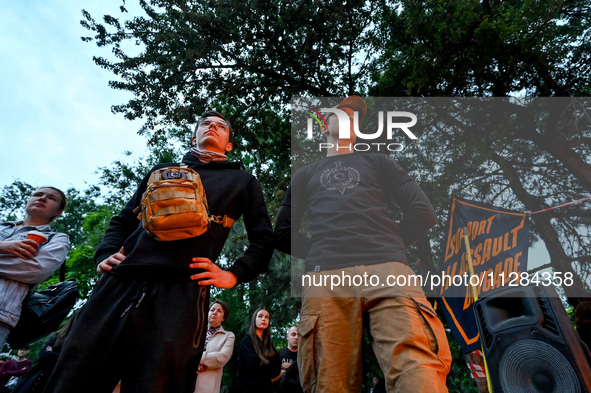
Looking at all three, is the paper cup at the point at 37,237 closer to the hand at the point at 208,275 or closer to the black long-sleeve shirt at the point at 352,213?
the hand at the point at 208,275

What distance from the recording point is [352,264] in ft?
7.02

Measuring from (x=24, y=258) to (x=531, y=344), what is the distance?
160 inches

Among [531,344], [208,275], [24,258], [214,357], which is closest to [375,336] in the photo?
[208,275]

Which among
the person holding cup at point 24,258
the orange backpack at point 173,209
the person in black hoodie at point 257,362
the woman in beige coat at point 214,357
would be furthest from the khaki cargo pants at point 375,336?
the person in black hoodie at point 257,362

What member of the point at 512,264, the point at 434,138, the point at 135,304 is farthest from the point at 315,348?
the point at 434,138

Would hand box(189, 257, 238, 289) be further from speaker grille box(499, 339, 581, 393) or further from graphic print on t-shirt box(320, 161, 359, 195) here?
speaker grille box(499, 339, 581, 393)

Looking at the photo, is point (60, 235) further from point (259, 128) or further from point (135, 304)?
point (259, 128)

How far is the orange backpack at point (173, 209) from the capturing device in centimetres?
183

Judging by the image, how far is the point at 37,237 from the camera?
2.96 m

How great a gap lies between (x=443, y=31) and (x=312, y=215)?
5.54 m

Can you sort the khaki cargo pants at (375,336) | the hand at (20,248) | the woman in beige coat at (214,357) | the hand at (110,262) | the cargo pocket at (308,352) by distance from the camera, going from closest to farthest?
the khaki cargo pants at (375,336) < the hand at (110,262) < the cargo pocket at (308,352) < the hand at (20,248) < the woman in beige coat at (214,357)

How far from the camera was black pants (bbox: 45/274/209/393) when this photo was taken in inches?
62.4

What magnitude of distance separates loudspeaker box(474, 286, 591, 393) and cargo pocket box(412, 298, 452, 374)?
4.70 ft

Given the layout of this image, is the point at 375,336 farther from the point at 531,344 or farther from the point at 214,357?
the point at 214,357
